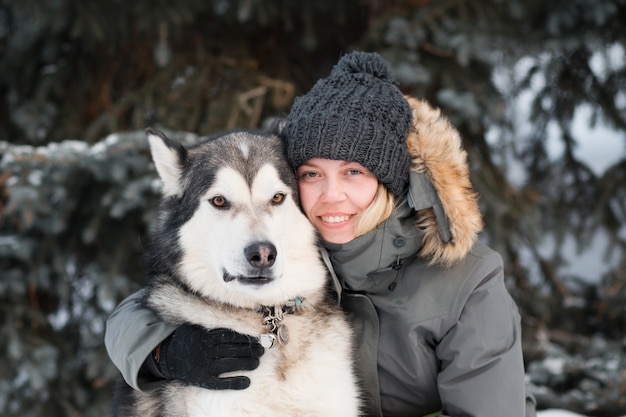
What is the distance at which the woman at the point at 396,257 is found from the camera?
6.73ft

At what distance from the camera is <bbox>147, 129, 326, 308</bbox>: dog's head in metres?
2.07

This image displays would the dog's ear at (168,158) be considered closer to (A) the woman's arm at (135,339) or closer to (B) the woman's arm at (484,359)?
(A) the woman's arm at (135,339)

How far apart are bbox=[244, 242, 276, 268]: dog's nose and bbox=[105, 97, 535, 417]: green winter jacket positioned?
341 mm

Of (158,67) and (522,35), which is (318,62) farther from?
(522,35)

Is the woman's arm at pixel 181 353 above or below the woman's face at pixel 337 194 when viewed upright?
below

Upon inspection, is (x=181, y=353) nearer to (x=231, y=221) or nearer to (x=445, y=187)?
(x=231, y=221)

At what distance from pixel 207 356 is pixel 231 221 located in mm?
481

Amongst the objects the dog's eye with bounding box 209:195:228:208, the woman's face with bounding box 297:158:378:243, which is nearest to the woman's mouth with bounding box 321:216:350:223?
the woman's face with bounding box 297:158:378:243

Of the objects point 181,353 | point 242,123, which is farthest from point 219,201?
point 242,123

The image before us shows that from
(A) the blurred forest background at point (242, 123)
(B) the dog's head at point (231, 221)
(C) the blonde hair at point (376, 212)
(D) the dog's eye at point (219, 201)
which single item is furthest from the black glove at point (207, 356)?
(A) the blurred forest background at point (242, 123)

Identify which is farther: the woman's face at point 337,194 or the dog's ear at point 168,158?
the dog's ear at point 168,158

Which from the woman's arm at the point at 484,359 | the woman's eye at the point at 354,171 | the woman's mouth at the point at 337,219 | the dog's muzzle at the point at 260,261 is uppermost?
the woman's eye at the point at 354,171

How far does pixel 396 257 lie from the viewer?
219cm

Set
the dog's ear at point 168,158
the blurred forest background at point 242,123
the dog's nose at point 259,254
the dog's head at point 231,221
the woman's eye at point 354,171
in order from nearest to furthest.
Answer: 1. the dog's nose at point 259,254
2. the dog's head at point 231,221
3. the woman's eye at point 354,171
4. the dog's ear at point 168,158
5. the blurred forest background at point 242,123
